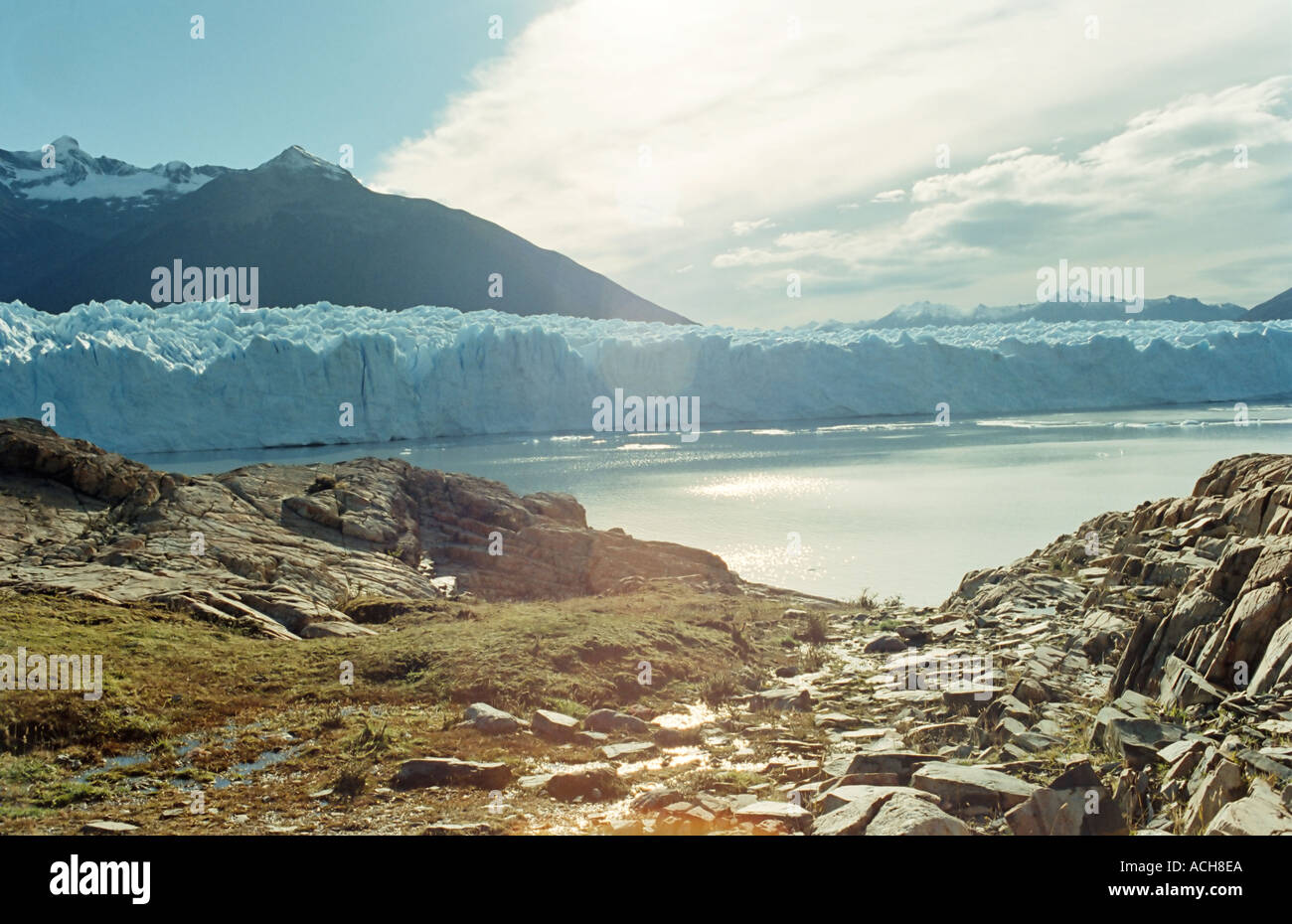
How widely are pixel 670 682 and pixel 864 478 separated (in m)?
19.0

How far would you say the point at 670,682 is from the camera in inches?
263

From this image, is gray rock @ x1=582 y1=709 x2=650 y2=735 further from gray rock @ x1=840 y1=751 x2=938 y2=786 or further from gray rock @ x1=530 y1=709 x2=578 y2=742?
gray rock @ x1=840 y1=751 x2=938 y2=786

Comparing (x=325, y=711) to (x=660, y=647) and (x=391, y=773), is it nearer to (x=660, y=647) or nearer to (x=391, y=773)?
(x=391, y=773)

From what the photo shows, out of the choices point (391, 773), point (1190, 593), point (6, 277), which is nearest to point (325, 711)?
point (391, 773)

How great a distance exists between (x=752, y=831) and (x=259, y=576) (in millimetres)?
6529

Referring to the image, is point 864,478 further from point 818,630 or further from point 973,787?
point 973,787

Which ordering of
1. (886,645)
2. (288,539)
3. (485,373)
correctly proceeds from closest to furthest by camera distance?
(886,645), (288,539), (485,373)

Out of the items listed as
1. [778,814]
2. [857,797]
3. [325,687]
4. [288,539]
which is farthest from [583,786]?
[288,539]

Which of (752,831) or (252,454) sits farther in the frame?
(252,454)

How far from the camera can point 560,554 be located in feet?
38.9

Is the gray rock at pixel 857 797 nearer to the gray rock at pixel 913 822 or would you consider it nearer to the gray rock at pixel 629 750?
the gray rock at pixel 913 822

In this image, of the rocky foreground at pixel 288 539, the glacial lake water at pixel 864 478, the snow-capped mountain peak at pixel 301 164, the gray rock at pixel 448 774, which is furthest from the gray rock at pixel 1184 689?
the snow-capped mountain peak at pixel 301 164

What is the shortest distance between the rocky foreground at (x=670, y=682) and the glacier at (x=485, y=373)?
20.0 meters

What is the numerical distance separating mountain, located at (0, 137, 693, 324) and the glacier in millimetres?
28385
